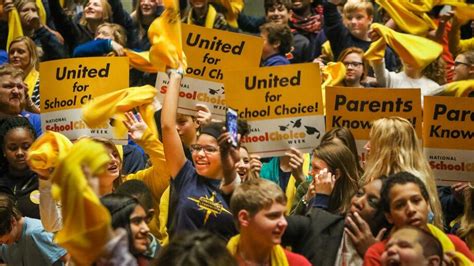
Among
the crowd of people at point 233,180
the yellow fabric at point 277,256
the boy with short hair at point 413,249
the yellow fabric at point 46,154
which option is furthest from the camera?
the yellow fabric at point 46,154

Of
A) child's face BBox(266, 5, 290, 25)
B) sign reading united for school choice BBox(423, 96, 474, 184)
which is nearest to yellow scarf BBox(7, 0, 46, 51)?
child's face BBox(266, 5, 290, 25)

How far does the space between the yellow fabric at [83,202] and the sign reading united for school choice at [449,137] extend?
14.4 feet

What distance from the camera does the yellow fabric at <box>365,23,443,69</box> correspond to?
1041 cm

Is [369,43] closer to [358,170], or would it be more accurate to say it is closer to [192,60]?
[192,60]

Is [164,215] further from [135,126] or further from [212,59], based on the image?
[212,59]

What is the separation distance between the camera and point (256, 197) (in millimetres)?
6793

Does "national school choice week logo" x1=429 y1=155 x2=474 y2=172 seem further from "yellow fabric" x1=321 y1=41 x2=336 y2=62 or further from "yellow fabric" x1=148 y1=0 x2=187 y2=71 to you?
"yellow fabric" x1=321 y1=41 x2=336 y2=62

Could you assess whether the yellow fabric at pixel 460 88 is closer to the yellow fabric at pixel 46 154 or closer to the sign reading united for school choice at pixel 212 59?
the sign reading united for school choice at pixel 212 59

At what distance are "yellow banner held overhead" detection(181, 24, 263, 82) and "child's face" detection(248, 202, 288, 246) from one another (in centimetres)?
299

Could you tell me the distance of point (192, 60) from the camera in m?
9.67

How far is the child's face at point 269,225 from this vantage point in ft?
21.9

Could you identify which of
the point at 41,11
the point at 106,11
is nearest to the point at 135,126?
the point at 106,11

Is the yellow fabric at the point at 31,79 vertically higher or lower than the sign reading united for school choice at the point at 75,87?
lower

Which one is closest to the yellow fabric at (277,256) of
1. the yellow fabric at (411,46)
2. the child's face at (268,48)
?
the yellow fabric at (411,46)
